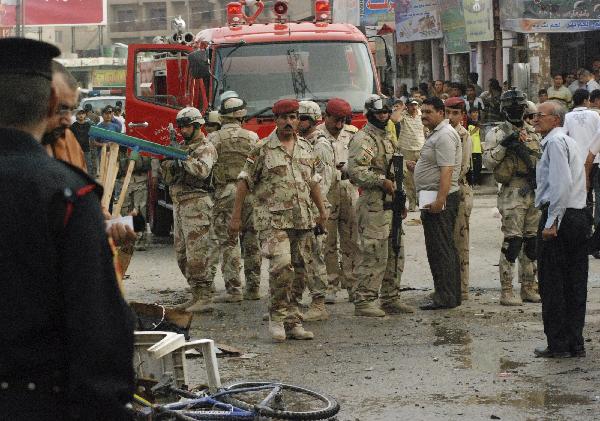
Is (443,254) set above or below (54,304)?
below

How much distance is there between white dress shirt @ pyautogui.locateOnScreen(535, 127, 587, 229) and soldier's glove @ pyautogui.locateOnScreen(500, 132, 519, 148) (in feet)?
8.05

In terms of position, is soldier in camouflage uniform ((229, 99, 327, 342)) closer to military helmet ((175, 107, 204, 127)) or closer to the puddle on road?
military helmet ((175, 107, 204, 127))

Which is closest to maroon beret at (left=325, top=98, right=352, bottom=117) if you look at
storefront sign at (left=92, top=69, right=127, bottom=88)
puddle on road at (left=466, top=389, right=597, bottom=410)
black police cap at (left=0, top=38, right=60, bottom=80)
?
puddle on road at (left=466, top=389, right=597, bottom=410)

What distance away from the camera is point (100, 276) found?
3.02 metres

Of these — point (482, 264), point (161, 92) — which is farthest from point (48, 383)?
point (161, 92)

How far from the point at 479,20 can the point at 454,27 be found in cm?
251

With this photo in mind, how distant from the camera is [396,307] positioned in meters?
11.6

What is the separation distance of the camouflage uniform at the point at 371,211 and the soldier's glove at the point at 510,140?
99cm

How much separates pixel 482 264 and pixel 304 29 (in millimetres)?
3581

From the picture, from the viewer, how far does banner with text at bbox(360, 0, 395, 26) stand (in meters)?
35.9

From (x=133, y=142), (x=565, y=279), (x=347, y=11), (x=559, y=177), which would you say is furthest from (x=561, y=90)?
(x=347, y=11)

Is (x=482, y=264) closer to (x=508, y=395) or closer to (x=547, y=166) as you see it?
(x=547, y=166)

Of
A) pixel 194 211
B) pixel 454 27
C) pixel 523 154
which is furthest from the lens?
pixel 454 27

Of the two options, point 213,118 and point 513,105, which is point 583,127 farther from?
point 213,118
